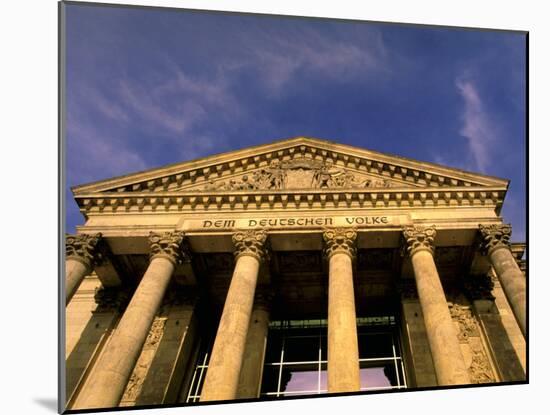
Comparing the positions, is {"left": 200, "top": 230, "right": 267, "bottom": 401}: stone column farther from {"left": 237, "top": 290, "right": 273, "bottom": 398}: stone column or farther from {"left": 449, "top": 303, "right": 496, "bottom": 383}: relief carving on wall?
{"left": 449, "top": 303, "right": 496, "bottom": 383}: relief carving on wall

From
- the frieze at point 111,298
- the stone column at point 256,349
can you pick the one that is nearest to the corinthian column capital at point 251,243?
the stone column at point 256,349

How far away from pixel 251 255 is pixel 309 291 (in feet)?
13.7

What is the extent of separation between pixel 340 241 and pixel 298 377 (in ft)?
18.4

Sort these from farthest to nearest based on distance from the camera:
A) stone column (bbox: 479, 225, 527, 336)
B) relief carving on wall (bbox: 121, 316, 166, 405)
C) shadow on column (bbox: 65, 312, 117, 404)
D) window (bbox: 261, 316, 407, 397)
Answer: window (bbox: 261, 316, 407, 397), relief carving on wall (bbox: 121, 316, 166, 405), shadow on column (bbox: 65, 312, 117, 404), stone column (bbox: 479, 225, 527, 336)

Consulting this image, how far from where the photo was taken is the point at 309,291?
1794 centimetres

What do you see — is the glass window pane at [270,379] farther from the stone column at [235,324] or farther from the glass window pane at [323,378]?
the stone column at [235,324]

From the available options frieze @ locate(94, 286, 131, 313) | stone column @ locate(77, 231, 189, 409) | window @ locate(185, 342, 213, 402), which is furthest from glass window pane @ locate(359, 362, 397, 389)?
frieze @ locate(94, 286, 131, 313)

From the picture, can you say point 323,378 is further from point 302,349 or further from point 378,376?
point 378,376

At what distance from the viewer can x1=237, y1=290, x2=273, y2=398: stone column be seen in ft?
47.6

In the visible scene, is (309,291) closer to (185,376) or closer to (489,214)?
(185,376)

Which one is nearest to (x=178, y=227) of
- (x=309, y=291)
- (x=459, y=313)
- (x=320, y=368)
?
(x=309, y=291)

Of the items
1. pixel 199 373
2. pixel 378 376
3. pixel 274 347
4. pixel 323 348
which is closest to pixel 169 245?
pixel 199 373

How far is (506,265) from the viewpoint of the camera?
44.8ft

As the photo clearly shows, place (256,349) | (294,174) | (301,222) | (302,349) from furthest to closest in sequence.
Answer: (294,174) → (302,349) → (301,222) → (256,349)
